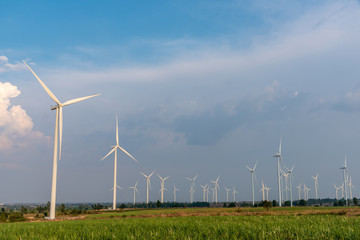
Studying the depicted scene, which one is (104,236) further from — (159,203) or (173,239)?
(159,203)

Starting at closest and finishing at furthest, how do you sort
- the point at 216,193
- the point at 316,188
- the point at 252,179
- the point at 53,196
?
the point at 53,196 < the point at 252,179 < the point at 316,188 < the point at 216,193

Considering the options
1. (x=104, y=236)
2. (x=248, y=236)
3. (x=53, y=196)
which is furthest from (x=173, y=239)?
(x=53, y=196)

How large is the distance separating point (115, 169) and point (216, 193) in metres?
89.7

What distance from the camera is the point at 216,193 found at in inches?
7402

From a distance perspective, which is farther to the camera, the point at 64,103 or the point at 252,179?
the point at 252,179

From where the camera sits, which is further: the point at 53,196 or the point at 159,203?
the point at 159,203

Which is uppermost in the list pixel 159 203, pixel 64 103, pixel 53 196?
pixel 64 103

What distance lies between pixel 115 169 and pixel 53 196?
48518 millimetres

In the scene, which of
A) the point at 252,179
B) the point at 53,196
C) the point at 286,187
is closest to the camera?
the point at 53,196

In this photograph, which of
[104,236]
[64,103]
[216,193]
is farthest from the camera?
[216,193]

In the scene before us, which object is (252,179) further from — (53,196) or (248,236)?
(248,236)

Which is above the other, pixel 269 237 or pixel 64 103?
pixel 64 103

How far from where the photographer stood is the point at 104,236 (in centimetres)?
1686

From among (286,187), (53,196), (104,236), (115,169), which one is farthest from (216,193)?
(104,236)
